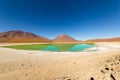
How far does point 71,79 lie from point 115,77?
211cm

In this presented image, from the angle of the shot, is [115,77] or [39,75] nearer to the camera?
[115,77]

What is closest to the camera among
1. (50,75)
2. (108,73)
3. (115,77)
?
(115,77)

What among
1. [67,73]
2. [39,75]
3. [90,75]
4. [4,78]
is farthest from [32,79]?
[90,75]

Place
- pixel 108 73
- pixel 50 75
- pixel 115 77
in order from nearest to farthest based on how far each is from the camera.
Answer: pixel 115 77 → pixel 108 73 → pixel 50 75

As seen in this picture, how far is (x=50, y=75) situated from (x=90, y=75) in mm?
2191

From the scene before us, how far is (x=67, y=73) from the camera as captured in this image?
6656 mm

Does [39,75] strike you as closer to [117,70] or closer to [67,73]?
[67,73]

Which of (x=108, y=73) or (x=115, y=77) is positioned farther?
(x=108, y=73)

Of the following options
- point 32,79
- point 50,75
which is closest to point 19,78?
point 32,79

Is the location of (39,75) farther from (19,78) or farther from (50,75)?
(19,78)

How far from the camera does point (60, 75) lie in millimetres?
6379

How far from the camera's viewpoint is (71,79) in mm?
5844

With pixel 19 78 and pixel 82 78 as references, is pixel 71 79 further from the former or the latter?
→ pixel 19 78

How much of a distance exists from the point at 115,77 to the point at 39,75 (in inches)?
154
